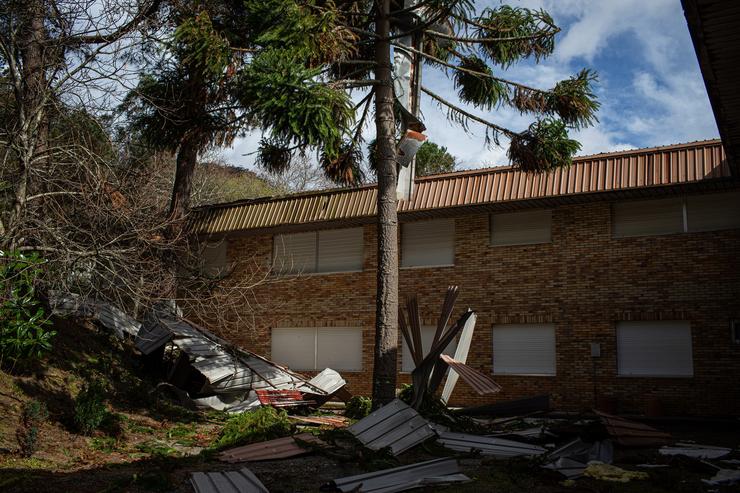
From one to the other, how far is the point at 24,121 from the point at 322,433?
6.44m

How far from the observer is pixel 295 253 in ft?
72.5

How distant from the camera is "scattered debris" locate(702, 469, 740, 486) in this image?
25.4 ft

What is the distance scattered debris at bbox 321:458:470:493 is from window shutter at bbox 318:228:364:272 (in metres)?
12.4

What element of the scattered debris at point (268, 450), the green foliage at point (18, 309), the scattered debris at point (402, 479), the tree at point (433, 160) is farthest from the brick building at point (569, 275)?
the tree at point (433, 160)

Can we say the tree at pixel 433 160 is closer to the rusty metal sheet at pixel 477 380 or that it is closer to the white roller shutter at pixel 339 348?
the white roller shutter at pixel 339 348

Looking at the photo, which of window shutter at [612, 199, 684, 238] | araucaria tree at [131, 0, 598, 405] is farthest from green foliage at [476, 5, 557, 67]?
window shutter at [612, 199, 684, 238]

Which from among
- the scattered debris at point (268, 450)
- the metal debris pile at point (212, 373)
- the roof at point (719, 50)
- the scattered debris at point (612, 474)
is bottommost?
the scattered debris at point (268, 450)

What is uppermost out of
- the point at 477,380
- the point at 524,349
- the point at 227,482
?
the point at 524,349

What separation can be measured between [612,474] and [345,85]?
29.8 ft

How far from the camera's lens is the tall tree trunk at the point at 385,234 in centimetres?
1298

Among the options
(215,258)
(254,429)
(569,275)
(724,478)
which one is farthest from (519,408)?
(215,258)

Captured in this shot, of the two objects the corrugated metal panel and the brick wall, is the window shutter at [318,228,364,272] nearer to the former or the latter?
the brick wall

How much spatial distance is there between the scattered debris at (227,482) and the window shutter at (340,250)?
12740 millimetres

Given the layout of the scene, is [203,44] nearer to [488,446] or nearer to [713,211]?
[488,446]
